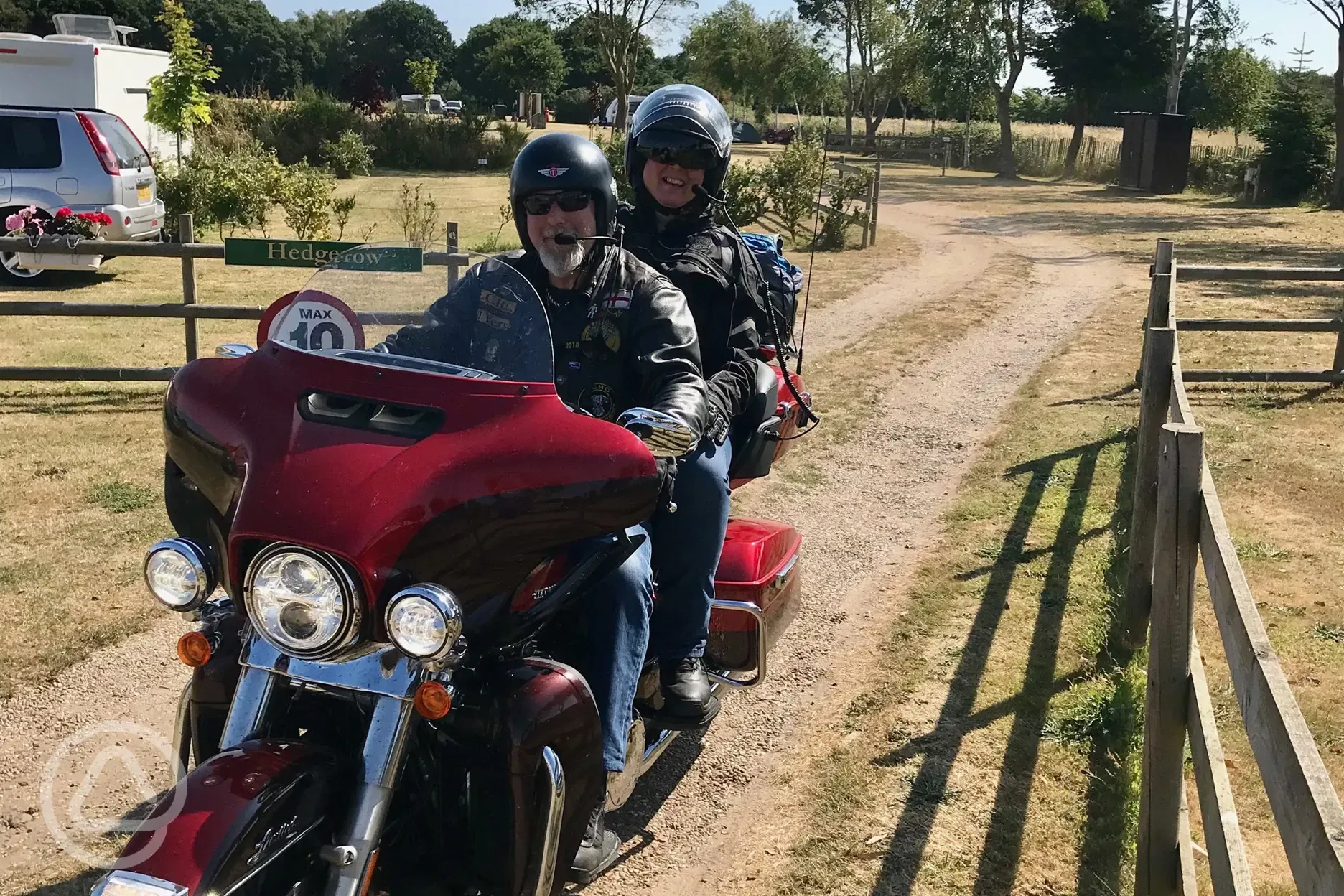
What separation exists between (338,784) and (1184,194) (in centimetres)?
3737

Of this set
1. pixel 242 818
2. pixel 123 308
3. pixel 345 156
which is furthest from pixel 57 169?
pixel 345 156

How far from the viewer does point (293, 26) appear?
284 ft

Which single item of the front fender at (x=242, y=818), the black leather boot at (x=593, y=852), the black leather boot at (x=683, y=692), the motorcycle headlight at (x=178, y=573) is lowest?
the black leather boot at (x=593, y=852)

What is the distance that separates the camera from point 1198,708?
3.42m

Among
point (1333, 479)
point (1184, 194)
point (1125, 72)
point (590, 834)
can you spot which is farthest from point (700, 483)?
point (1125, 72)

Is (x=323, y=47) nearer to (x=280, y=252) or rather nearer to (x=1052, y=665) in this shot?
(x=280, y=252)

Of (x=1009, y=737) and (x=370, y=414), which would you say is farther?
(x=1009, y=737)

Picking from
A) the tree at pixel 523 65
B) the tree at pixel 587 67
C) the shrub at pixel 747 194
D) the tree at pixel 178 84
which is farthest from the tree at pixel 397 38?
the shrub at pixel 747 194

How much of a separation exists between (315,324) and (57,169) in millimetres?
14173

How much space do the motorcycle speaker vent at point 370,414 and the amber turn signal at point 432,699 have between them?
52cm

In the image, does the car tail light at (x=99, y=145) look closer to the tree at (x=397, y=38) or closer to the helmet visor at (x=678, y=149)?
the helmet visor at (x=678, y=149)

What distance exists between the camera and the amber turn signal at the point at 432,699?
2469 millimetres

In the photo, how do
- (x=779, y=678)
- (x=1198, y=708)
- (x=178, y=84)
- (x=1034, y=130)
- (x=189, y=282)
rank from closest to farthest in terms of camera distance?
1. (x=1198, y=708)
2. (x=779, y=678)
3. (x=189, y=282)
4. (x=178, y=84)
5. (x=1034, y=130)

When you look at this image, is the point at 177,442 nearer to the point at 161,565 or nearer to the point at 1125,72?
the point at 161,565
